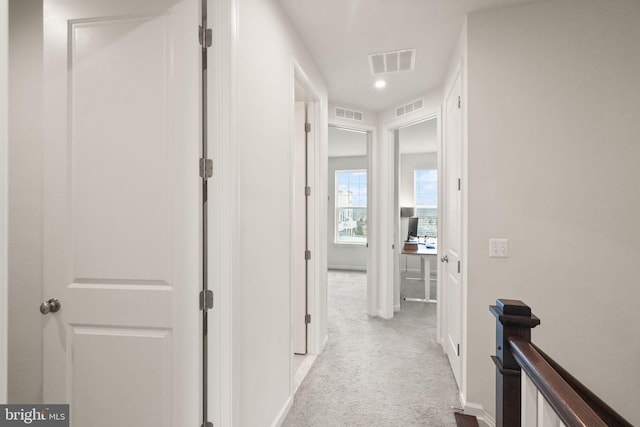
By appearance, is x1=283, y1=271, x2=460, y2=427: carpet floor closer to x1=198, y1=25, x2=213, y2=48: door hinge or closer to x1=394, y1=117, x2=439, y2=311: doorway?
x1=198, y1=25, x2=213, y2=48: door hinge

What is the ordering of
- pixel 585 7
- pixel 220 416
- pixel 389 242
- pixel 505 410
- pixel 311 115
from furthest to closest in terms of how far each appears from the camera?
pixel 389 242 < pixel 311 115 < pixel 585 7 < pixel 220 416 < pixel 505 410

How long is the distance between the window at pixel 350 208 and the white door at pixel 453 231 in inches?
173

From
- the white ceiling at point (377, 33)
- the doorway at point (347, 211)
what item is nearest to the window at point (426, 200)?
the doorway at point (347, 211)

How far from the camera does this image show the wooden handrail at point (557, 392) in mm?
682

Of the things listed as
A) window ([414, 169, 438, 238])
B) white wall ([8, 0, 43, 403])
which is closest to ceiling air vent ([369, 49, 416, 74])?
white wall ([8, 0, 43, 403])

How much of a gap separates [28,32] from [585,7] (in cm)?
321

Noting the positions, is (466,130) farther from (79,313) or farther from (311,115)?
(79,313)

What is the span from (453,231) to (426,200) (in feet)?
15.7

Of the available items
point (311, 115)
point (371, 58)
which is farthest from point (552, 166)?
point (311, 115)

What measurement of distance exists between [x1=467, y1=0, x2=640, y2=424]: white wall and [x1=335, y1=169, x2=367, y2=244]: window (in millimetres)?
5471

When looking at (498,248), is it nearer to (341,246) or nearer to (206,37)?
(206,37)

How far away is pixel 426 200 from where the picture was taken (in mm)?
7344

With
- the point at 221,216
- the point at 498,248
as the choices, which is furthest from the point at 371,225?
the point at 221,216

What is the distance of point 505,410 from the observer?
1.12m
